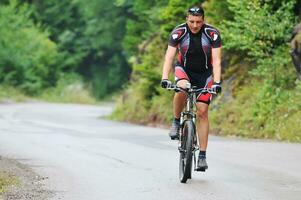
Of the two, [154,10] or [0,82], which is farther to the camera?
[0,82]

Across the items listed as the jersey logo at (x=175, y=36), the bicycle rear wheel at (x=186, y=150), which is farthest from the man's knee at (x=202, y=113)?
the jersey logo at (x=175, y=36)

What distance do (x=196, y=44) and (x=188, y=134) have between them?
109cm

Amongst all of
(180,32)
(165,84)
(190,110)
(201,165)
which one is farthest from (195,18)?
(201,165)

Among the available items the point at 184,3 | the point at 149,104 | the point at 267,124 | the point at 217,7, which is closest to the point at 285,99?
the point at 267,124

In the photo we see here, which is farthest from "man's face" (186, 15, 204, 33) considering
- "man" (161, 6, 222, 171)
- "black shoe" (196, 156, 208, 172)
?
"black shoe" (196, 156, 208, 172)

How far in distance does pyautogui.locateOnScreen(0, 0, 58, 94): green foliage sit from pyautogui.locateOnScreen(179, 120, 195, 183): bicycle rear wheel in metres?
40.2

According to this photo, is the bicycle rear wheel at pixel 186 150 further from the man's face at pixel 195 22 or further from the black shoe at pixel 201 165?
the man's face at pixel 195 22

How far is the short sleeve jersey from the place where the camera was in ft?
30.6

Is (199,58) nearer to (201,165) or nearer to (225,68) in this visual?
(201,165)

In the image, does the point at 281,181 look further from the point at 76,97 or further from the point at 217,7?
the point at 76,97

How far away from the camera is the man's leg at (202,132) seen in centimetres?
934

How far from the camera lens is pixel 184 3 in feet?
69.9

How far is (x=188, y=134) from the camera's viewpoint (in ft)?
30.0

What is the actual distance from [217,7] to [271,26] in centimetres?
279
